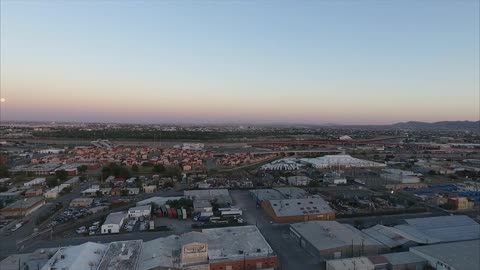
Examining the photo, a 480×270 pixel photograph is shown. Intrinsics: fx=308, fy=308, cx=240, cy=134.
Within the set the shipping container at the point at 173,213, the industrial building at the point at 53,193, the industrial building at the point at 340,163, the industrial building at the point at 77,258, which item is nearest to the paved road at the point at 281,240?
the shipping container at the point at 173,213

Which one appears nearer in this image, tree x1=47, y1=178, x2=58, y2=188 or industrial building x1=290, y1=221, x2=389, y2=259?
industrial building x1=290, y1=221, x2=389, y2=259

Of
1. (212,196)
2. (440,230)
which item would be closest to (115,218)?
(212,196)

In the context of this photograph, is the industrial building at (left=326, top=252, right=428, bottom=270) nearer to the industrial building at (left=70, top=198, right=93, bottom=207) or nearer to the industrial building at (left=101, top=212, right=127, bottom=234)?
the industrial building at (left=101, top=212, right=127, bottom=234)

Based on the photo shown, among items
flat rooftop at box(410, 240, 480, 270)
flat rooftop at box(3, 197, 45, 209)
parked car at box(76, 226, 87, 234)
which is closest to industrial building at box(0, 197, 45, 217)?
flat rooftop at box(3, 197, 45, 209)

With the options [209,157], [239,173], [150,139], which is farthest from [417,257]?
[150,139]

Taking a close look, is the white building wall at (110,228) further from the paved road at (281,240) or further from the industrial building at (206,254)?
the paved road at (281,240)

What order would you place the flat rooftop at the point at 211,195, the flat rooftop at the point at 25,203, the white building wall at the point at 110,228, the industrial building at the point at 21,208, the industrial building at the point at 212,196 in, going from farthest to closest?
the flat rooftop at the point at 211,195
the industrial building at the point at 212,196
the flat rooftop at the point at 25,203
the industrial building at the point at 21,208
the white building wall at the point at 110,228

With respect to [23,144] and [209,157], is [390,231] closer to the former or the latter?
[209,157]
